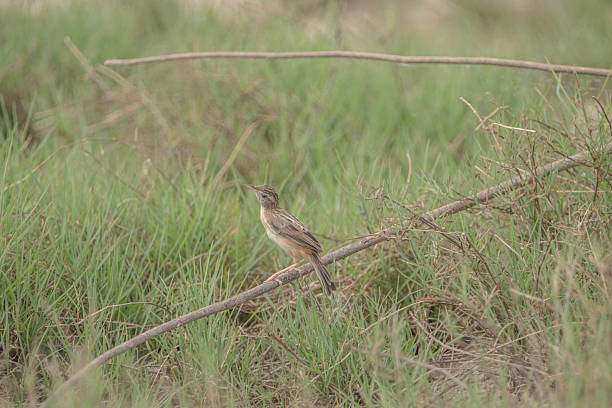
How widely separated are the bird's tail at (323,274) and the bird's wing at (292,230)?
0.31 ft

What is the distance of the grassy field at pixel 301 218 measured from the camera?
3625mm

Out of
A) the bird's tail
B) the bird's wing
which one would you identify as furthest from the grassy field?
the bird's wing

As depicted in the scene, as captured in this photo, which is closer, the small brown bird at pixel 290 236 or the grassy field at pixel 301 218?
the grassy field at pixel 301 218

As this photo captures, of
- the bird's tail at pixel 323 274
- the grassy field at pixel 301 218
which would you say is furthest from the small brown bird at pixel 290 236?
the grassy field at pixel 301 218

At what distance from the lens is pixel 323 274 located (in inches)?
166

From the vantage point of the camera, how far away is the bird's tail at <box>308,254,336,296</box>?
4.16 m

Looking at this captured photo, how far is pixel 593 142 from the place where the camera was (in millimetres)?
4094

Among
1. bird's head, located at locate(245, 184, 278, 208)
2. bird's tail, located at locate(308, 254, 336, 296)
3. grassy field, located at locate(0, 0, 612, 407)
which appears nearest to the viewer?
grassy field, located at locate(0, 0, 612, 407)

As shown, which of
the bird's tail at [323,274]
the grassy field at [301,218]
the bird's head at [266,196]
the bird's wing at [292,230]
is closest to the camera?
the grassy field at [301,218]

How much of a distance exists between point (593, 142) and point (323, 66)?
11.6ft

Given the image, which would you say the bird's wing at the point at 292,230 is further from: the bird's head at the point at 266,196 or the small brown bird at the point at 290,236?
the bird's head at the point at 266,196

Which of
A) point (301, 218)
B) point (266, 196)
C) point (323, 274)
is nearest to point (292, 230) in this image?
point (323, 274)

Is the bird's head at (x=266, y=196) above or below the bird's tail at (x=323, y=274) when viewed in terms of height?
above

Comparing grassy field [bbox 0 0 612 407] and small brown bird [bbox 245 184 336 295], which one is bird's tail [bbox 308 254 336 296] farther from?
grassy field [bbox 0 0 612 407]
